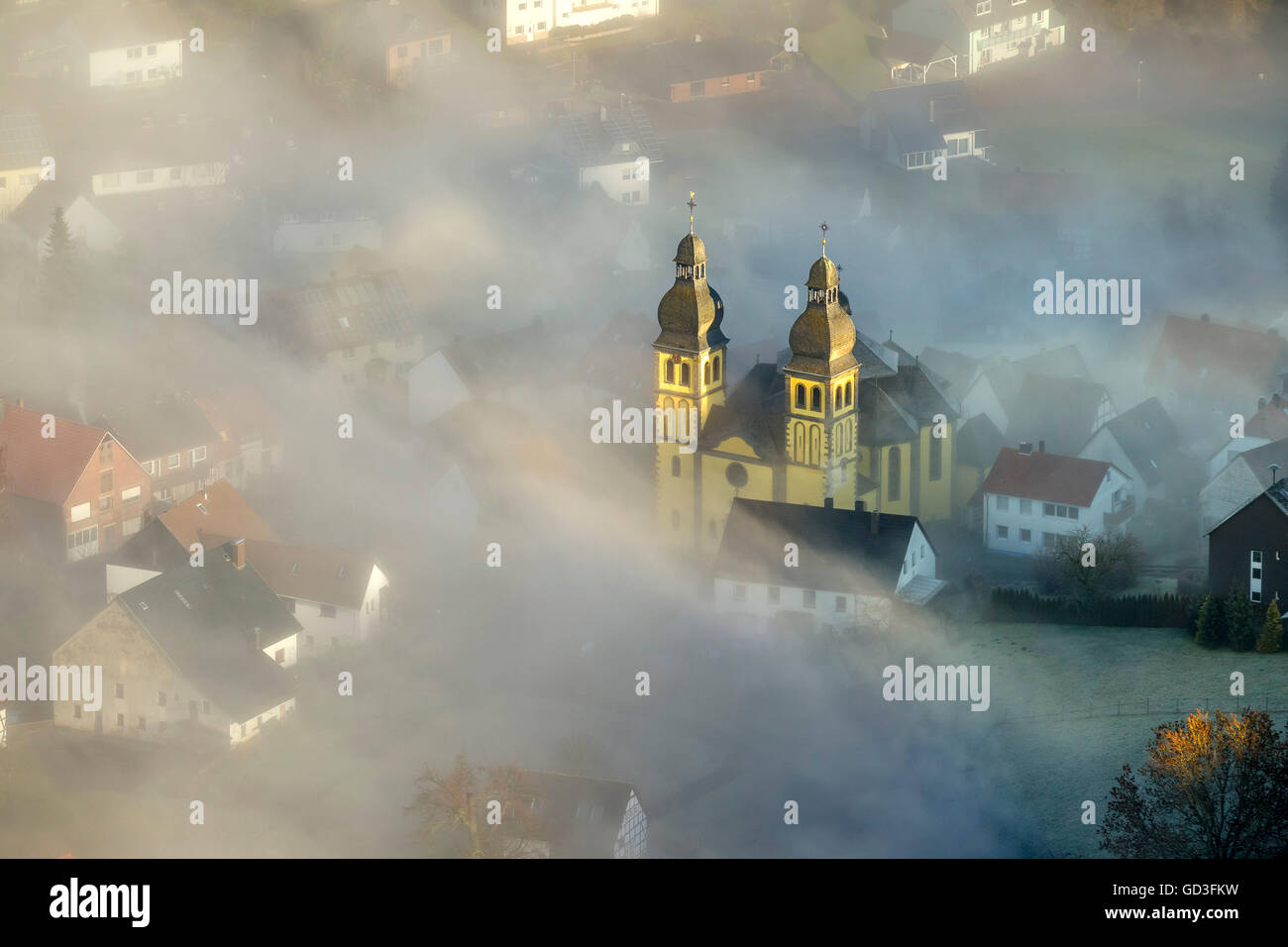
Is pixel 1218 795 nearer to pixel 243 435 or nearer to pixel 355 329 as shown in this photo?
pixel 243 435

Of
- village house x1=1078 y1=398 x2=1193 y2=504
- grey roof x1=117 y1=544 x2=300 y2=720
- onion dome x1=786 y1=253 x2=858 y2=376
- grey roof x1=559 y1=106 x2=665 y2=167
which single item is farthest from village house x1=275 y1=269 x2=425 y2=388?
village house x1=1078 y1=398 x2=1193 y2=504

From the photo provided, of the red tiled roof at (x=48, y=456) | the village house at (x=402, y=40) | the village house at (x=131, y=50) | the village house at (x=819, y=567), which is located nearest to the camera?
the village house at (x=819, y=567)

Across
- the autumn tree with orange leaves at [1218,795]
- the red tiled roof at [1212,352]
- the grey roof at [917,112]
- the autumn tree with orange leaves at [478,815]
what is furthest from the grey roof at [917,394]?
the grey roof at [917,112]

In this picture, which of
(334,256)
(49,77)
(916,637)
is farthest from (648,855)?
(49,77)

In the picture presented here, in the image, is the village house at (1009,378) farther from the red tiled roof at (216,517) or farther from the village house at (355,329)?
the red tiled roof at (216,517)

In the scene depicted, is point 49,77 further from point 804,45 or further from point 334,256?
point 804,45

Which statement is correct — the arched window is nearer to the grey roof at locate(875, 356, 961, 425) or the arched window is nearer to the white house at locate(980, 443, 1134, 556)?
the grey roof at locate(875, 356, 961, 425)
